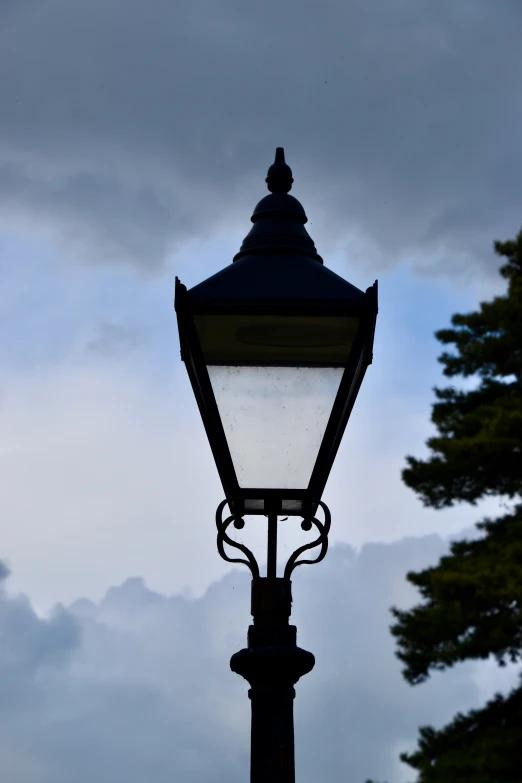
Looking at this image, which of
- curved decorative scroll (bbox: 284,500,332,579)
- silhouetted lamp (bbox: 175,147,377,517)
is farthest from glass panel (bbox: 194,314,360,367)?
curved decorative scroll (bbox: 284,500,332,579)

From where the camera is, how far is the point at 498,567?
1468 cm

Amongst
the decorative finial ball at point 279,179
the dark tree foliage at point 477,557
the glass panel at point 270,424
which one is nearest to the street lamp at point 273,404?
the glass panel at point 270,424

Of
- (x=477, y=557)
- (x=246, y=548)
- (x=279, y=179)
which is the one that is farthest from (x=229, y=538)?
(x=477, y=557)

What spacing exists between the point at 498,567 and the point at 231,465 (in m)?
12.1

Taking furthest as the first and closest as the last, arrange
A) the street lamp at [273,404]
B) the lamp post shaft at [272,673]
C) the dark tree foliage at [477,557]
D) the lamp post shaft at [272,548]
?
the dark tree foliage at [477,557]
the lamp post shaft at [272,548]
the street lamp at [273,404]
the lamp post shaft at [272,673]

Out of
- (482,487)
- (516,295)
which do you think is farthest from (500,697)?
(516,295)

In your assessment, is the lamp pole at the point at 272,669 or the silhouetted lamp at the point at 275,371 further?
the silhouetted lamp at the point at 275,371

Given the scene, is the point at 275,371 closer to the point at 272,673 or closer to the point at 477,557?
the point at 272,673

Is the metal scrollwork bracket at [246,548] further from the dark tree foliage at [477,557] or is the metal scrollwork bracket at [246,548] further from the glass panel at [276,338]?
the dark tree foliage at [477,557]

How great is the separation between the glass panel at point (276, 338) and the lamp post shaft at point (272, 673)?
57 cm

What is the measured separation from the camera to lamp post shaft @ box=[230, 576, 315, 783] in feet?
9.75

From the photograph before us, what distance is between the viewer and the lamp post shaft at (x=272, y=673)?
2971 mm

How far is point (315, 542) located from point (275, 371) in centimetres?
48

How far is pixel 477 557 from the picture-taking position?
15594 millimetres
